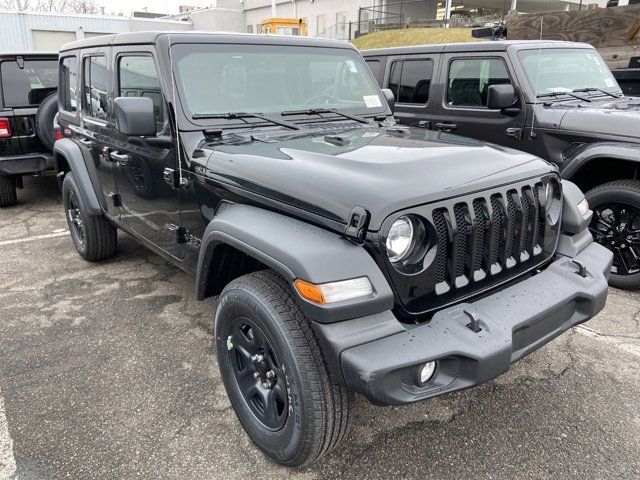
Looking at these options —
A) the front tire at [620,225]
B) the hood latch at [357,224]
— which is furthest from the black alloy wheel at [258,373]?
the front tire at [620,225]

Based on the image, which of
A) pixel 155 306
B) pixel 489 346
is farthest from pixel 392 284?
pixel 155 306

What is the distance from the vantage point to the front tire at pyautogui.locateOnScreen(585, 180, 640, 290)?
13.1ft

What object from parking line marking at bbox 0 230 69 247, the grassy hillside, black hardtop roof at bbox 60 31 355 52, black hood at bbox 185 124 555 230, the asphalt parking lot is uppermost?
the grassy hillside

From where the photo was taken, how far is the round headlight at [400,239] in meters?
2.00

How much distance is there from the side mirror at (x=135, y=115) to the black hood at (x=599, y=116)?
136 inches

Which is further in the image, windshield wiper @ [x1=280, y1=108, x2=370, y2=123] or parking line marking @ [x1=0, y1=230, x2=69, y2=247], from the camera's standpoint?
parking line marking @ [x1=0, y1=230, x2=69, y2=247]

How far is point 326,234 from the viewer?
2033mm

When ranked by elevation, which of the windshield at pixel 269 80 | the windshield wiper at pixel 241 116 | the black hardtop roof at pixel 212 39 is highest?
the black hardtop roof at pixel 212 39

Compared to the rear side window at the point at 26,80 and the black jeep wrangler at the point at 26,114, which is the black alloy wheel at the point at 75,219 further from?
the rear side window at the point at 26,80

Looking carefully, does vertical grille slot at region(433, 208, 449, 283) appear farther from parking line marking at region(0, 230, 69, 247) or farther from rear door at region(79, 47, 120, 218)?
parking line marking at region(0, 230, 69, 247)

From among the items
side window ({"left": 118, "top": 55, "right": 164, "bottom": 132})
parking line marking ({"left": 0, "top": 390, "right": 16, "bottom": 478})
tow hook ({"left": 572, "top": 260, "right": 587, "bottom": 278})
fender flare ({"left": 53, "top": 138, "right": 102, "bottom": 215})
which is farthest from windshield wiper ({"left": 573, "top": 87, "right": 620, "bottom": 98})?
parking line marking ({"left": 0, "top": 390, "right": 16, "bottom": 478})

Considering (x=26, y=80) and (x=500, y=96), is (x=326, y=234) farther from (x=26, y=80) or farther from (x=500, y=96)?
(x=26, y=80)

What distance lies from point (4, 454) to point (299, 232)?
1.79 m

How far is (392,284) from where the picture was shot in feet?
6.48
